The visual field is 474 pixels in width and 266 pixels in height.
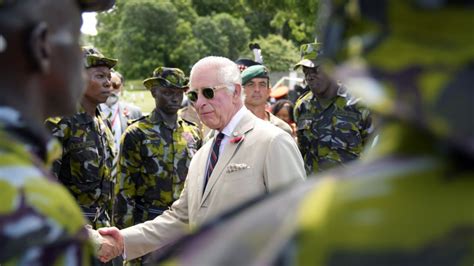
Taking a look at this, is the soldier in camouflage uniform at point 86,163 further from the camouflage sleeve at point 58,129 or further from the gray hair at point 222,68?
the gray hair at point 222,68

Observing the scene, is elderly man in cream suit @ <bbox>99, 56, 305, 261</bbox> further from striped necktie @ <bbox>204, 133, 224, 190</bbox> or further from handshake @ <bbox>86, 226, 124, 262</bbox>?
handshake @ <bbox>86, 226, 124, 262</bbox>

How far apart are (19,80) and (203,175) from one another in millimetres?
2884

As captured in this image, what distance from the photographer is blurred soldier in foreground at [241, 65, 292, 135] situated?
9055mm

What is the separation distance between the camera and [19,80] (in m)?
1.95

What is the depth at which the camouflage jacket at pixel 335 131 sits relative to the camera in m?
7.68

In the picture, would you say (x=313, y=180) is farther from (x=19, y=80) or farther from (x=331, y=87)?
(x=331, y=87)

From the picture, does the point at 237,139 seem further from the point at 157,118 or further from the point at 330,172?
the point at 330,172

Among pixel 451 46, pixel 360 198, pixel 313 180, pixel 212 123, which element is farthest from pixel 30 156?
pixel 212 123

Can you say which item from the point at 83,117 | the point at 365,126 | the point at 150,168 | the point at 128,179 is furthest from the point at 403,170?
the point at 365,126

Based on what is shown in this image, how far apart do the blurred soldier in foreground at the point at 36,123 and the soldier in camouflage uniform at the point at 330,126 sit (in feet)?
18.1

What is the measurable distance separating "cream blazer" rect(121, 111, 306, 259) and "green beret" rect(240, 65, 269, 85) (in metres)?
4.66

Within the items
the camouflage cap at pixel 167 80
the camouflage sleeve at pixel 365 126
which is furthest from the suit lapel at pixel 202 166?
the camouflage cap at pixel 167 80

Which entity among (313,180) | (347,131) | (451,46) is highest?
(451,46)

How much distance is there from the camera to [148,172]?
7.31 metres
